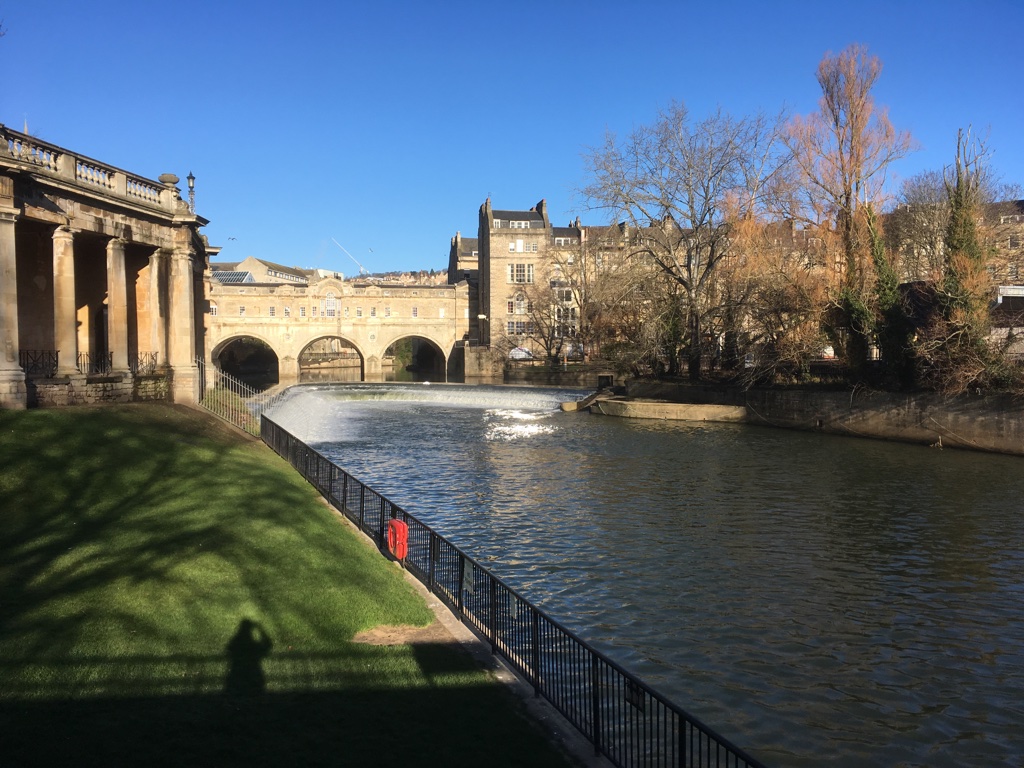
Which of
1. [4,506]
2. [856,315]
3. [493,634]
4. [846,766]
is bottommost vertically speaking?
[846,766]

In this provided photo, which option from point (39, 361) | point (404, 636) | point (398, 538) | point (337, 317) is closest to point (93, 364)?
point (39, 361)

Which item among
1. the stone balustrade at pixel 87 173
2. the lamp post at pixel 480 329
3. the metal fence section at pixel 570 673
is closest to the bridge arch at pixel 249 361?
the lamp post at pixel 480 329

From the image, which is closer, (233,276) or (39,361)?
(39,361)

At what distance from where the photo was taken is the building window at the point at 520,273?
84312 mm

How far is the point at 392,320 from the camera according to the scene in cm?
8206

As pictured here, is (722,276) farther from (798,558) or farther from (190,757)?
(190,757)

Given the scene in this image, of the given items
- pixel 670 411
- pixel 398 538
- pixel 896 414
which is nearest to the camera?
pixel 398 538

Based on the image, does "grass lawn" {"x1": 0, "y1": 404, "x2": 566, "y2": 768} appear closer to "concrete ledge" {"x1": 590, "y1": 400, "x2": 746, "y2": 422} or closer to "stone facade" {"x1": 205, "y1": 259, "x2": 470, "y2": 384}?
"concrete ledge" {"x1": 590, "y1": 400, "x2": 746, "y2": 422}

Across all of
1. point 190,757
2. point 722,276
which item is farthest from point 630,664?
point 722,276

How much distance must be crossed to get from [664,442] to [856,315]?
10.1m

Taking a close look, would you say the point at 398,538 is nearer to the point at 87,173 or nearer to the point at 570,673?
the point at 570,673

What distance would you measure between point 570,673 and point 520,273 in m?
77.8

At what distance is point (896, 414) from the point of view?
104 ft

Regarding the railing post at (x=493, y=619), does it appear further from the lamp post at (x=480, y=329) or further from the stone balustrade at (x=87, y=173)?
the lamp post at (x=480, y=329)
